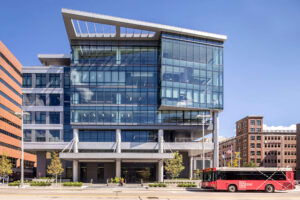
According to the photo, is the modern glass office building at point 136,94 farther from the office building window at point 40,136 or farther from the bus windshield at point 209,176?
the bus windshield at point 209,176

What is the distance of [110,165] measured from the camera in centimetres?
6806

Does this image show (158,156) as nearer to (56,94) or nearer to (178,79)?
(178,79)

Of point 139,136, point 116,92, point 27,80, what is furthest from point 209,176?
point 27,80

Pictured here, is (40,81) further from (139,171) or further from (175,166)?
(175,166)

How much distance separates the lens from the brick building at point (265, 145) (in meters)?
138

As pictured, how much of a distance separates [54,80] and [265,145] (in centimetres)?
10534

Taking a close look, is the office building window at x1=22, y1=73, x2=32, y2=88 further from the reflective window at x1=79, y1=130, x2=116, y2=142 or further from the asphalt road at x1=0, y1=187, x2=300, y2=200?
the asphalt road at x1=0, y1=187, x2=300, y2=200

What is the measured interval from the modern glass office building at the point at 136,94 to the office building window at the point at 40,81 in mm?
6416

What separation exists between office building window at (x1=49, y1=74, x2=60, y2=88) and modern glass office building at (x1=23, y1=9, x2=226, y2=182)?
578 cm

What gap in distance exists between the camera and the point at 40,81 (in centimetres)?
6512

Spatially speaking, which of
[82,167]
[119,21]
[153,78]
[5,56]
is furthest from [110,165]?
[5,56]

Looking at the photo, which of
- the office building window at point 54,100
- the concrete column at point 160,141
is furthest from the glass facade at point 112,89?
the office building window at point 54,100

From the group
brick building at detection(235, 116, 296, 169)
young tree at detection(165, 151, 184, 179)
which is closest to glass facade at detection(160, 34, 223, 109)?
young tree at detection(165, 151, 184, 179)

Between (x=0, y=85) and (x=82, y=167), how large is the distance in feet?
89.3
